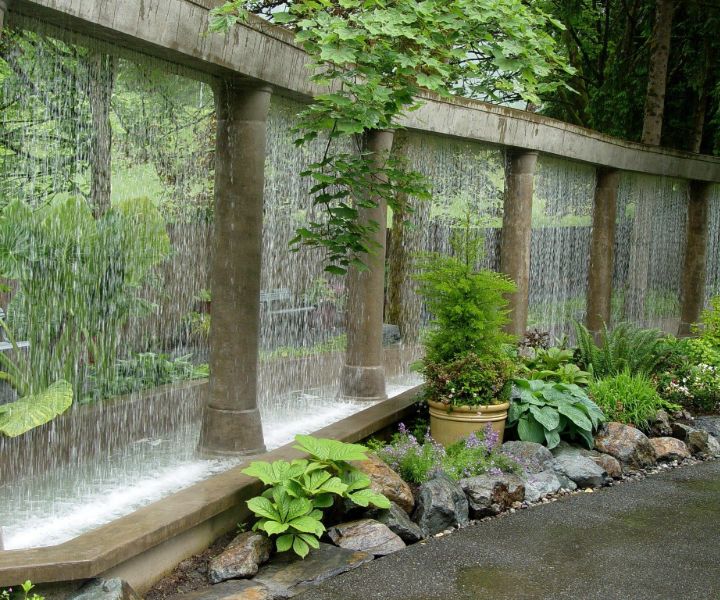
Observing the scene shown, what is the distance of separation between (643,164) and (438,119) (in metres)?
4.94

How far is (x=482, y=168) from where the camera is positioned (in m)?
10.5

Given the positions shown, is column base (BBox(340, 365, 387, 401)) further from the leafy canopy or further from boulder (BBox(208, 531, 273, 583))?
boulder (BBox(208, 531, 273, 583))

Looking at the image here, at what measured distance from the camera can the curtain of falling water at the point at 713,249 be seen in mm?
15527

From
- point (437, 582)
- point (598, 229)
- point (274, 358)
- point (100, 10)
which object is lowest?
point (437, 582)

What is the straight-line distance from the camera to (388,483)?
5.87m

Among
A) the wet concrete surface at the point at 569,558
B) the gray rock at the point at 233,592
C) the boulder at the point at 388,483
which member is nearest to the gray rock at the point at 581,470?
the wet concrete surface at the point at 569,558

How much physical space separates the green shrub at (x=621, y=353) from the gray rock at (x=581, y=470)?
220 centimetres

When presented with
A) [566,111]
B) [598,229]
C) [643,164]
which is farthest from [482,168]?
[566,111]

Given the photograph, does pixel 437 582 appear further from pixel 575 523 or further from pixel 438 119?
pixel 438 119

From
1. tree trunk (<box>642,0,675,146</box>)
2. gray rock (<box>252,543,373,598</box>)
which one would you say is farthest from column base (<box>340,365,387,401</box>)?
tree trunk (<box>642,0,675,146</box>)

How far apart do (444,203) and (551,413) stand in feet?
13.7

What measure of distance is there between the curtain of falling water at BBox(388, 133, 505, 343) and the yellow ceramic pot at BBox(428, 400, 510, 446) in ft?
7.47

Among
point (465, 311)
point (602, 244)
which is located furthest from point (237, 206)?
point (602, 244)

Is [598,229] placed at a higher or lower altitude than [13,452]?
higher
